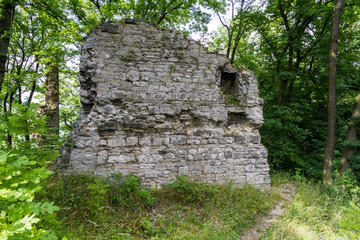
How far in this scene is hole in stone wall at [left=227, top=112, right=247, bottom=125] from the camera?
195 inches

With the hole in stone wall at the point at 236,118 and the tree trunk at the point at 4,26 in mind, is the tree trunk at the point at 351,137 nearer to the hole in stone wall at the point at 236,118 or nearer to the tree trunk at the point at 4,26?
the hole in stone wall at the point at 236,118

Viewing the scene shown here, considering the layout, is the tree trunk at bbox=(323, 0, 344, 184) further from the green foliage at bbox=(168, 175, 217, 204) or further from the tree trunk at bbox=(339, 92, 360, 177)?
the green foliage at bbox=(168, 175, 217, 204)

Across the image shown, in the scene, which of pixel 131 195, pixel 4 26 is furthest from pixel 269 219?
pixel 4 26

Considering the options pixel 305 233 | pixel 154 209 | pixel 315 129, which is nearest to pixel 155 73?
pixel 154 209

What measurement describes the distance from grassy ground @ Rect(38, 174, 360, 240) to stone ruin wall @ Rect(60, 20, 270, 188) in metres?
0.47

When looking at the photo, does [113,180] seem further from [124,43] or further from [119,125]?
[124,43]

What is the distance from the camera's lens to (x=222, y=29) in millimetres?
12203

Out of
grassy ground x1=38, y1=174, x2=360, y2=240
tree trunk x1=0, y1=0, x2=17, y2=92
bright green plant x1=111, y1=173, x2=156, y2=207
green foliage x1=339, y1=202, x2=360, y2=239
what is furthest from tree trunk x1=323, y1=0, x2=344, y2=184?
tree trunk x1=0, y1=0, x2=17, y2=92

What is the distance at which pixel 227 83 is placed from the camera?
5.25m

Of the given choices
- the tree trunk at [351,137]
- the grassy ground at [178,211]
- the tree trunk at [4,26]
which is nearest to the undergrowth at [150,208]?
the grassy ground at [178,211]

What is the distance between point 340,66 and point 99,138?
8.64 metres

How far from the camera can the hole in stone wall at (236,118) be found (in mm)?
4961

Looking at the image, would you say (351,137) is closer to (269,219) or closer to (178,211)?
(269,219)

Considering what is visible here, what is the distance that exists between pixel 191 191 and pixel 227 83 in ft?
11.0
